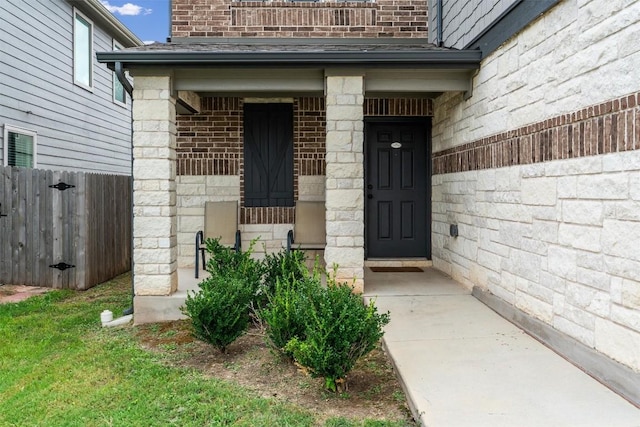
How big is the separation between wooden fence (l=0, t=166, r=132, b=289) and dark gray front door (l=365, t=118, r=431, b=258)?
3785mm

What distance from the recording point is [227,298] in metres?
3.94

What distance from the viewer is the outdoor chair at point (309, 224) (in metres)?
6.55

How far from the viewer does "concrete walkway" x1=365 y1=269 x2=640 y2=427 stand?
262 centimetres

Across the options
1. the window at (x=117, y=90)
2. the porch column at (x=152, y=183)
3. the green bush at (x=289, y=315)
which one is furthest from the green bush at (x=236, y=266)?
the window at (x=117, y=90)

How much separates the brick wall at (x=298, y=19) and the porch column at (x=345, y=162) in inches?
87.6

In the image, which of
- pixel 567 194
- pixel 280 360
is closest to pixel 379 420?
pixel 280 360

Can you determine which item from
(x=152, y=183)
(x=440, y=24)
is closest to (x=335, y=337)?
(x=152, y=183)

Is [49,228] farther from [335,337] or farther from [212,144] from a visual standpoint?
[335,337]

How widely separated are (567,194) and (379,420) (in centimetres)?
202

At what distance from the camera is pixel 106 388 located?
10.9ft

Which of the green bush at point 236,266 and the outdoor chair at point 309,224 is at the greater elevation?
the outdoor chair at point 309,224

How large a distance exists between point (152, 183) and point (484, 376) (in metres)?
3.48

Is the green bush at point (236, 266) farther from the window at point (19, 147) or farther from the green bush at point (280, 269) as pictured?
the window at point (19, 147)

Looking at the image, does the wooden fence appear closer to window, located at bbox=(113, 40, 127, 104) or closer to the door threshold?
the door threshold
